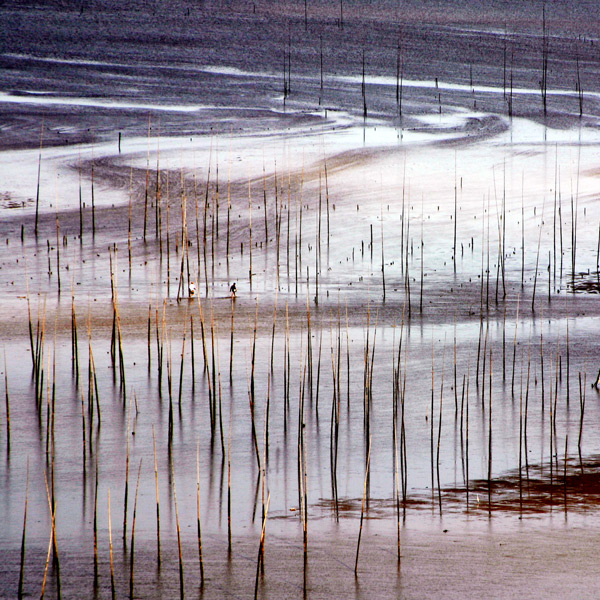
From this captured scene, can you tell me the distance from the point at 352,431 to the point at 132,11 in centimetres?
1834

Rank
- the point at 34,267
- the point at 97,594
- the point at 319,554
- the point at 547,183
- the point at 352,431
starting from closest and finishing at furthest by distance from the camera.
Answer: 1. the point at 97,594
2. the point at 319,554
3. the point at 352,431
4. the point at 34,267
5. the point at 547,183

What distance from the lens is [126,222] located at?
10.6 meters

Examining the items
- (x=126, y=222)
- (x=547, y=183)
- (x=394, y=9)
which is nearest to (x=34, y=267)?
(x=126, y=222)

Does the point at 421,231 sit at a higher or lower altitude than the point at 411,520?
higher

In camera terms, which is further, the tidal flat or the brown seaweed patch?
the brown seaweed patch

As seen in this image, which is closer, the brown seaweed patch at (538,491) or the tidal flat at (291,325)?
the tidal flat at (291,325)

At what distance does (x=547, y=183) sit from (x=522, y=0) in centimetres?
1610

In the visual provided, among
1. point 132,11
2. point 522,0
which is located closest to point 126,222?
point 132,11

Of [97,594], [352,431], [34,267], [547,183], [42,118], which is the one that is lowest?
[97,594]

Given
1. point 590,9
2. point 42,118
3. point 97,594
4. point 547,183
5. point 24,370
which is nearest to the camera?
point 97,594

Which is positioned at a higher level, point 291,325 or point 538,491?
point 291,325

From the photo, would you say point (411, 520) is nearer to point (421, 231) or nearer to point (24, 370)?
point (24, 370)

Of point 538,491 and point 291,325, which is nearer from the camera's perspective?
point 538,491

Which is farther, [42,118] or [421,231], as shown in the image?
[42,118]
